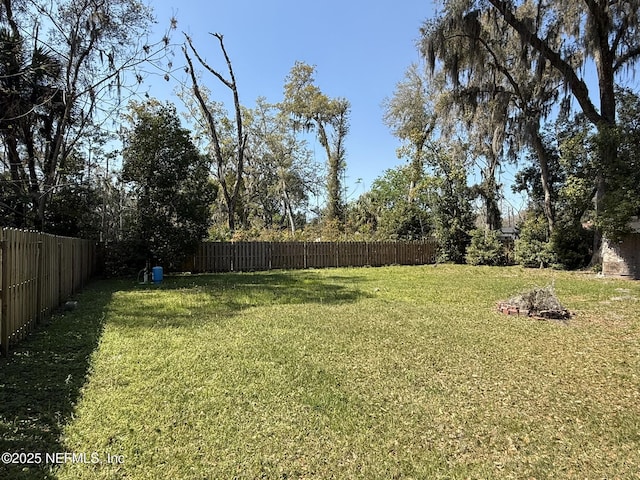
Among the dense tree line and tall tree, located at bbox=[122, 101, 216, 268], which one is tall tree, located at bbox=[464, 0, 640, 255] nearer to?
the dense tree line

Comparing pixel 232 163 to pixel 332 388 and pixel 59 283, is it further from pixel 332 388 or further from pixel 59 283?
pixel 332 388

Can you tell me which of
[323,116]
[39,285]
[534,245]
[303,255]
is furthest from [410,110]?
[39,285]

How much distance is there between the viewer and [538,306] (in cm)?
576

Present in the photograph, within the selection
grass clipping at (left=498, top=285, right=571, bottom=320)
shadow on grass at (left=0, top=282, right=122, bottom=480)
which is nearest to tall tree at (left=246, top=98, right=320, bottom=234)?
grass clipping at (left=498, top=285, right=571, bottom=320)

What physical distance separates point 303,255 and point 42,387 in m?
12.7

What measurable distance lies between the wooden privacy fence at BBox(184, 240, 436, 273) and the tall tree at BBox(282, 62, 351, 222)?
9.69 meters

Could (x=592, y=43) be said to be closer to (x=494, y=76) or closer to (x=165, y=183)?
(x=494, y=76)

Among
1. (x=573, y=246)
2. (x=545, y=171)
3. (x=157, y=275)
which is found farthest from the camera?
(x=545, y=171)

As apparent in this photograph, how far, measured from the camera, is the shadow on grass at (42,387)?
2086 mm

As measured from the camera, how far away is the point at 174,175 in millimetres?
10703

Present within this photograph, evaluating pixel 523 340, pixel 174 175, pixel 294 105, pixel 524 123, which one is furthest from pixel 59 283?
pixel 294 105

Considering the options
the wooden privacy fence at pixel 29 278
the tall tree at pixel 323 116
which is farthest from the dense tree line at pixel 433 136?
the tall tree at pixel 323 116

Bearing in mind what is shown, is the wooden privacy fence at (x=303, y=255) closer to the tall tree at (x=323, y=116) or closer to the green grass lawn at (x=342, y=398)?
the green grass lawn at (x=342, y=398)

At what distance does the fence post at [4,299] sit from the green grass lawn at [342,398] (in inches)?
7.3
